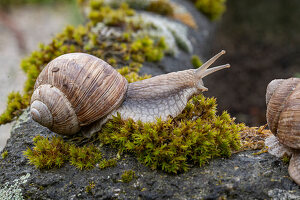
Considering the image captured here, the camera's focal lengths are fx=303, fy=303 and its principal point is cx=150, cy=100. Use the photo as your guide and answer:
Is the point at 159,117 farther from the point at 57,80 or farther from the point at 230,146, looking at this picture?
the point at 57,80

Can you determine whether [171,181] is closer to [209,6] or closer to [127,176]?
[127,176]

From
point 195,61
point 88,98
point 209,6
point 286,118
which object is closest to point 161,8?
point 195,61

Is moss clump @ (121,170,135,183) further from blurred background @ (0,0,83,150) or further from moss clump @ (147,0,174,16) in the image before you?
blurred background @ (0,0,83,150)

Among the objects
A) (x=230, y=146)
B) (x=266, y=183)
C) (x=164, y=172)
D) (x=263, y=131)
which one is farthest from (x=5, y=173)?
(x=263, y=131)

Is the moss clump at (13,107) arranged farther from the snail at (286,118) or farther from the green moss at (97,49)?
the snail at (286,118)

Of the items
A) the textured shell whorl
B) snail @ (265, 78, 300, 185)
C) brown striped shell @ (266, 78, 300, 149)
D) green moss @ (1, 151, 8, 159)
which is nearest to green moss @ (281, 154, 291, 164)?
snail @ (265, 78, 300, 185)

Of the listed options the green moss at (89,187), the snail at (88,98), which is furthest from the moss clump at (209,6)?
the green moss at (89,187)
